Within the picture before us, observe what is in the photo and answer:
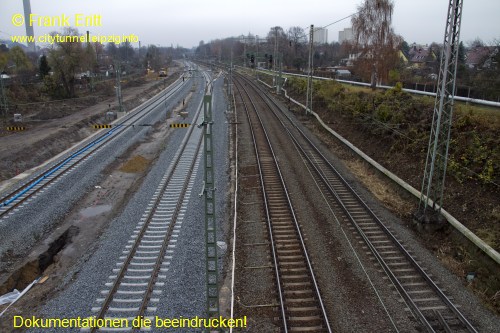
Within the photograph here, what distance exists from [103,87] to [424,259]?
58.2 m

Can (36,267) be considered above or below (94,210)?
below

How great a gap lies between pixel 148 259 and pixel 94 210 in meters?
6.01

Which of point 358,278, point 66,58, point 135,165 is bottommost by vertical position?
point 358,278

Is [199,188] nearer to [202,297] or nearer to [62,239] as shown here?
[62,239]

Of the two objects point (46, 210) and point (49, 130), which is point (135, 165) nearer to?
point (46, 210)

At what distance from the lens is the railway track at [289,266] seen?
9.51 metres

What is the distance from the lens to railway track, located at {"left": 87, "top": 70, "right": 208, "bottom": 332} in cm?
1009

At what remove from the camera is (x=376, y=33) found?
33.3 m

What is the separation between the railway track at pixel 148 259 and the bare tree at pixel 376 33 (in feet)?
69.3

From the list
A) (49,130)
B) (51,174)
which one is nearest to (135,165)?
(51,174)

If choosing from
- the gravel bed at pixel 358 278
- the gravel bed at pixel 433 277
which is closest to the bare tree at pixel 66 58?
the gravel bed at pixel 358 278

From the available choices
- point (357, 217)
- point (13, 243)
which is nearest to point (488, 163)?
point (357, 217)

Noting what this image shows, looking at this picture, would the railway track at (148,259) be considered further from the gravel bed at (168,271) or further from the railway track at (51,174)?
the railway track at (51,174)

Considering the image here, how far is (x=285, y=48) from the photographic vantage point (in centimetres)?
10062
